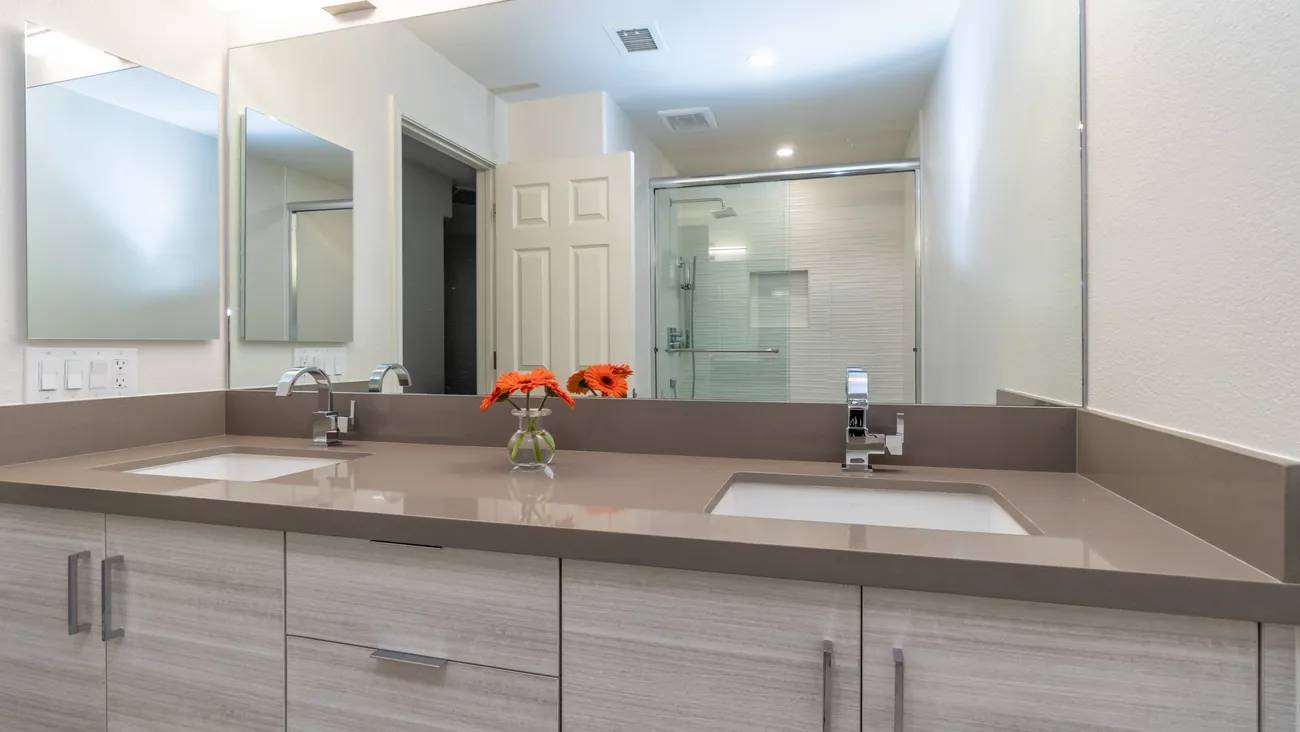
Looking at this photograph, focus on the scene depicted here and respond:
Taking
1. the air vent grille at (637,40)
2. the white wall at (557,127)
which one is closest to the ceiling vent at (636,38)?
the air vent grille at (637,40)

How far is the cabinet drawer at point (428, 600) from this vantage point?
2.85 feet

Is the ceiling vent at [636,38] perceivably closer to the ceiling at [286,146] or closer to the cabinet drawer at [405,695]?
the ceiling at [286,146]

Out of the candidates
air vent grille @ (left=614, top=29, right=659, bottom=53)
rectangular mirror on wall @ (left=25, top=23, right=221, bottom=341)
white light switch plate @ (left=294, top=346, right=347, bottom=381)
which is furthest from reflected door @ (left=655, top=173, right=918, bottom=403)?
rectangular mirror on wall @ (left=25, top=23, right=221, bottom=341)

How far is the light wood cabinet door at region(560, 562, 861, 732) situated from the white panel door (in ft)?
2.58

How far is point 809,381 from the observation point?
1412 mm

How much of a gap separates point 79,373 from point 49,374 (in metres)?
0.06

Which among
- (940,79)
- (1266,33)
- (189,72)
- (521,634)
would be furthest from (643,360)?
(189,72)

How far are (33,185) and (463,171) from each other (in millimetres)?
890

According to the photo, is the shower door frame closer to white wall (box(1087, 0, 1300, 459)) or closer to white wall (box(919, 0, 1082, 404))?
white wall (box(919, 0, 1082, 404))

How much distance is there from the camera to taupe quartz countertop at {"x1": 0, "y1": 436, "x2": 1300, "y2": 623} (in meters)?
0.67

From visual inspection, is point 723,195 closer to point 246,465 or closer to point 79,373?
point 246,465

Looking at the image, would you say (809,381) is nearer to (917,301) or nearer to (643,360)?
(917,301)

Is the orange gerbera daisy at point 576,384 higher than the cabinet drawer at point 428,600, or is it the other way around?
the orange gerbera daisy at point 576,384

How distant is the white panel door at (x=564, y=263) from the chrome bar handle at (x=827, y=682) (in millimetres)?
906
